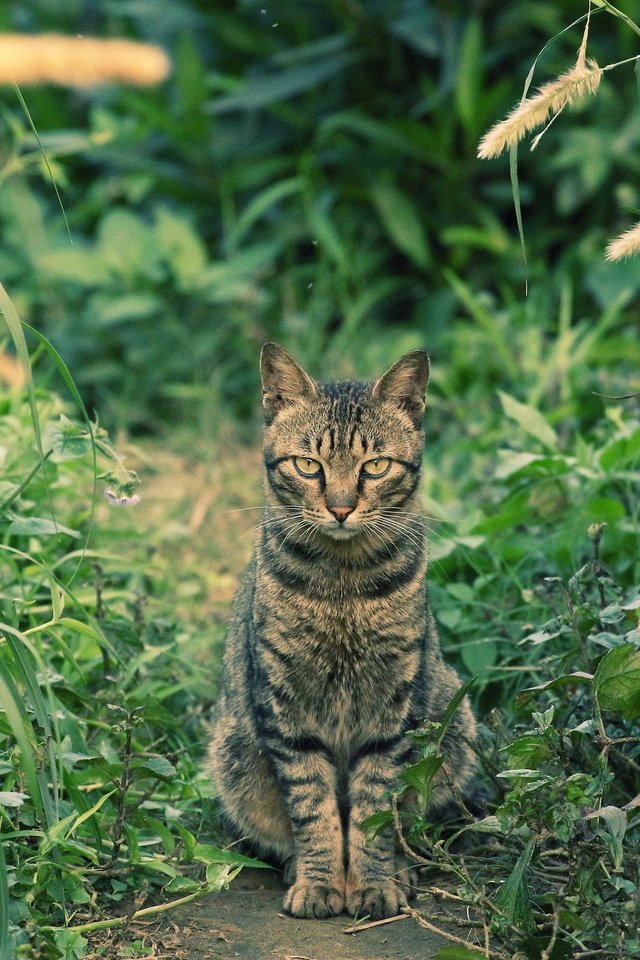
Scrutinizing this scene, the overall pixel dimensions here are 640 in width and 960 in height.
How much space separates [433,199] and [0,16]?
2.76 metres

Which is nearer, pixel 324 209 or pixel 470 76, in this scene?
pixel 470 76

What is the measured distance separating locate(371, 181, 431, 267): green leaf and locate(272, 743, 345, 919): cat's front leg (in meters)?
3.86

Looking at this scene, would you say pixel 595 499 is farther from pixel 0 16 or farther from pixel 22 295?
pixel 0 16

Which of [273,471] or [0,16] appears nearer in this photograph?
[273,471]

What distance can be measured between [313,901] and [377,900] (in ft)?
0.48

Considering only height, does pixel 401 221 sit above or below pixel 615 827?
above

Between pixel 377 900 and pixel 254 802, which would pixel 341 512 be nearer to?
pixel 254 802

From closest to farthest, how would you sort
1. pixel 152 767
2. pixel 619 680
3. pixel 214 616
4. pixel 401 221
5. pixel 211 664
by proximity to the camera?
pixel 619 680, pixel 152 767, pixel 211 664, pixel 214 616, pixel 401 221

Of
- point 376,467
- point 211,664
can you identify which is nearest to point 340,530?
point 376,467

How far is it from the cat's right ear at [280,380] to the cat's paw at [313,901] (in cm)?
116

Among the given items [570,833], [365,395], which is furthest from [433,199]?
[570,833]

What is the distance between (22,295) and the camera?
6.87 metres

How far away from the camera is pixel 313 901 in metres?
2.98

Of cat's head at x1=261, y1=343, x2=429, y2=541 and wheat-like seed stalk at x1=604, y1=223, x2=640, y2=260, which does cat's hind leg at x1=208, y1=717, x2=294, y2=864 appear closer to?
cat's head at x1=261, y1=343, x2=429, y2=541
